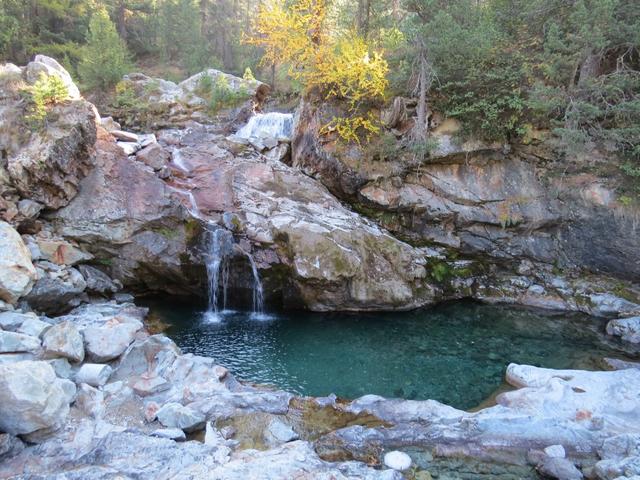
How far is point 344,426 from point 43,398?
4.24 m

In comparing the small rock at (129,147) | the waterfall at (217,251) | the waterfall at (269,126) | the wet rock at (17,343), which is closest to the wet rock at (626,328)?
the waterfall at (217,251)

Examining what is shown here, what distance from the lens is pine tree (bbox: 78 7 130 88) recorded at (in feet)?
67.5

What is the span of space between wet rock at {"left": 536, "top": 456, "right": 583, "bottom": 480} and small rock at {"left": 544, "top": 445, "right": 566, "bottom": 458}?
0.39 ft

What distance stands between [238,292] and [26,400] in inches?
295

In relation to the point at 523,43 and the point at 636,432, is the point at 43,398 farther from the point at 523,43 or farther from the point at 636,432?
the point at 523,43

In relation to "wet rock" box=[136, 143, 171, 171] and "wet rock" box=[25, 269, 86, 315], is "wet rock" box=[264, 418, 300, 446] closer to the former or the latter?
"wet rock" box=[25, 269, 86, 315]

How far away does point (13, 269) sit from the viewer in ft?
27.3

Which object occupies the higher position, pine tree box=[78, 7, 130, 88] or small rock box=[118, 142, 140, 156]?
pine tree box=[78, 7, 130, 88]

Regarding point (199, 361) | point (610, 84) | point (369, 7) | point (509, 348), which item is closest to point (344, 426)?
point (199, 361)

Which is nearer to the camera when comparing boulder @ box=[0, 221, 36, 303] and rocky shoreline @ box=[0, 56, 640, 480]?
rocky shoreline @ box=[0, 56, 640, 480]

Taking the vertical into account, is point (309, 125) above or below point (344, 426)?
above

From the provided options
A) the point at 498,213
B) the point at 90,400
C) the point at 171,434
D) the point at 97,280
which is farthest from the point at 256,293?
the point at 498,213

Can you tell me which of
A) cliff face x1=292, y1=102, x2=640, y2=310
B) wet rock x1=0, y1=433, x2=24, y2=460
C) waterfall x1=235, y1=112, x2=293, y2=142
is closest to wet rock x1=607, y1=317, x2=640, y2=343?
cliff face x1=292, y1=102, x2=640, y2=310

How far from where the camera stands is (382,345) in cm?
1062
